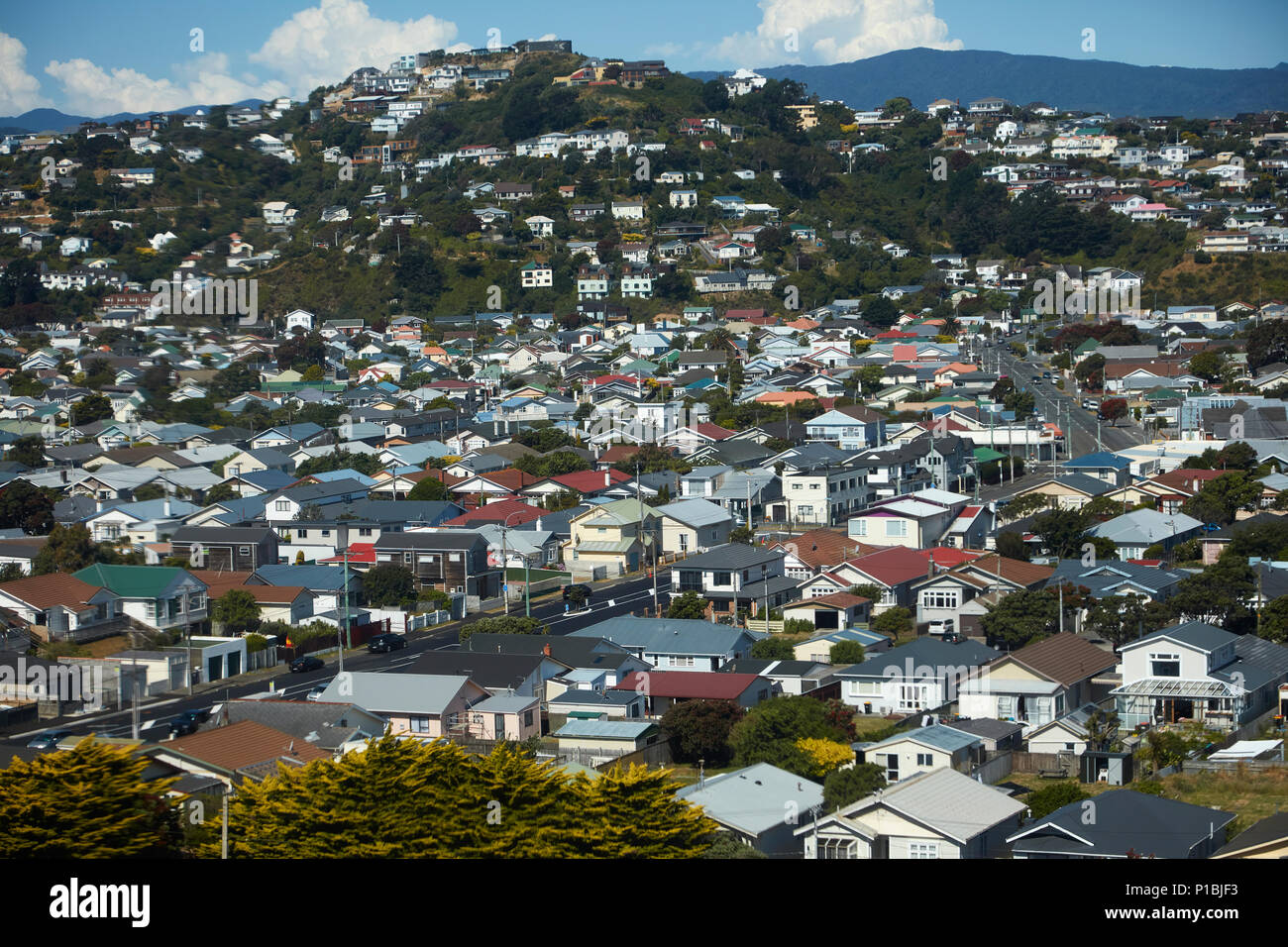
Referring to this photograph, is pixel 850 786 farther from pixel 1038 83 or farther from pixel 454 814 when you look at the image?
pixel 1038 83

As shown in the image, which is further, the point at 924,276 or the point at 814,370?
the point at 924,276

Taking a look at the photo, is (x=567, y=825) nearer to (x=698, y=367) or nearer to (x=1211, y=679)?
(x=1211, y=679)

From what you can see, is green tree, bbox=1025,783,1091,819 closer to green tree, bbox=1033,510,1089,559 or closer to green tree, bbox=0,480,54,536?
green tree, bbox=1033,510,1089,559

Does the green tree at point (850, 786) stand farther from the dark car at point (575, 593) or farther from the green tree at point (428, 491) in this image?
the green tree at point (428, 491)

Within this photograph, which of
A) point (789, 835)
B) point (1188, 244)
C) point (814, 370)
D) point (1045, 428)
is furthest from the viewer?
point (1188, 244)

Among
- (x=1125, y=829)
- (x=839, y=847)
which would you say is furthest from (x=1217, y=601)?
(x=839, y=847)

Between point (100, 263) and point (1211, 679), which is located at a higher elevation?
point (100, 263)
